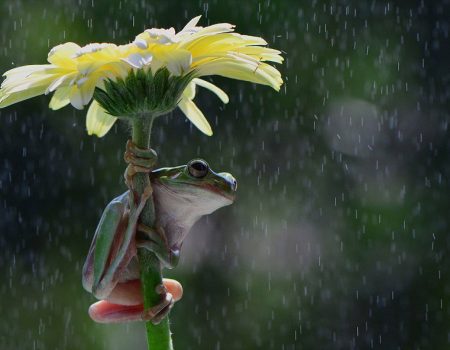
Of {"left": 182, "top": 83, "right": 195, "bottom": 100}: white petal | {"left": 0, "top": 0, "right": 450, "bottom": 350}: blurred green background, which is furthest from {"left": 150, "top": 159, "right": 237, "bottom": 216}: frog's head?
{"left": 0, "top": 0, "right": 450, "bottom": 350}: blurred green background

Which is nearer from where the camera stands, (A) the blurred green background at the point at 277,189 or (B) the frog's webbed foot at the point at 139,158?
(B) the frog's webbed foot at the point at 139,158

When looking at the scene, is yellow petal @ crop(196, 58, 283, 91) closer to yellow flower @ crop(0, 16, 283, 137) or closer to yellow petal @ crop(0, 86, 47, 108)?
yellow flower @ crop(0, 16, 283, 137)

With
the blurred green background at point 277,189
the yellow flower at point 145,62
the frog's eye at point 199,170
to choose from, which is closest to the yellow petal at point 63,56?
the yellow flower at point 145,62

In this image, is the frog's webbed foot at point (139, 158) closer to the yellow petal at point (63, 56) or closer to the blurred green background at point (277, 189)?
the yellow petal at point (63, 56)

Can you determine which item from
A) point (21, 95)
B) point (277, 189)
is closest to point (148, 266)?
point (21, 95)

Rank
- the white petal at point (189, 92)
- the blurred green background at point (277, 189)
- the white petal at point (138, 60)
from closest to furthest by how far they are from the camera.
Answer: the white petal at point (138, 60) → the white petal at point (189, 92) → the blurred green background at point (277, 189)

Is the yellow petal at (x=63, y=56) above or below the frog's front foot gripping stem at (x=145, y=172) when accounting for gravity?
above

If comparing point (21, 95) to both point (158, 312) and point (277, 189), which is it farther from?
point (277, 189)

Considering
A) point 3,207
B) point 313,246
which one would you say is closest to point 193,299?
point 313,246
